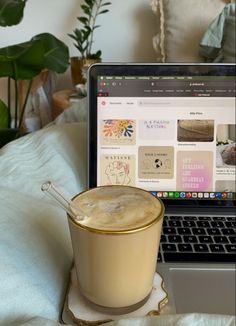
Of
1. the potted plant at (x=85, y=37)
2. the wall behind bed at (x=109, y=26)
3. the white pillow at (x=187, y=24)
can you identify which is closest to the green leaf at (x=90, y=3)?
the potted plant at (x=85, y=37)

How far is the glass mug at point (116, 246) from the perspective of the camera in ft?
1.22

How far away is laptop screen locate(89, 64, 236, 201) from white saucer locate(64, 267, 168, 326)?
250 millimetres

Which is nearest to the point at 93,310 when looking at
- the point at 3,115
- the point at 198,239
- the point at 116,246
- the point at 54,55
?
the point at 116,246

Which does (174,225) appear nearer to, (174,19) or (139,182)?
(139,182)

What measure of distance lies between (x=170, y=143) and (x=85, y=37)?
91cm

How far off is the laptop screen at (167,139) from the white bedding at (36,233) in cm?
6

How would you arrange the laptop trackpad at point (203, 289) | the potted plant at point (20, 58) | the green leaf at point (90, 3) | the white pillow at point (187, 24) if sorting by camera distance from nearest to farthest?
the laptop trackpad at point (203, 289)
the potted plant at point (20, 58)
the white pillow at point (187, 24)
the green leaf at point (90, 3)

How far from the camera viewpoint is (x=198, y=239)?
0.58 m

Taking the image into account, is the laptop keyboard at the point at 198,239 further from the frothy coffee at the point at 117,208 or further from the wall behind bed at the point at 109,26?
the wall behind bed at the point at 109,26

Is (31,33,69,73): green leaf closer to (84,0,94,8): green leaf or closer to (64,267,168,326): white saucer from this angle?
(84,0,94,8): green leaf

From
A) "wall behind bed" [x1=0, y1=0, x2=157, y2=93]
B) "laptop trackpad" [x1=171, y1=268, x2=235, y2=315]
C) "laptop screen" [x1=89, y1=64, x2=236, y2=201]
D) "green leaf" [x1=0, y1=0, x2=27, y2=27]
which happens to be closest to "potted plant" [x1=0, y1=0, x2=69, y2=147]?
"green leaf" [x1=0, y1=0, x2=27, y2=27]

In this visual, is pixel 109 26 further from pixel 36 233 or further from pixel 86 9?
pixel 36 233

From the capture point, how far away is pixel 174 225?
0.63 metres

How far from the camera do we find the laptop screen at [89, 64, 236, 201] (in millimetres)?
663
